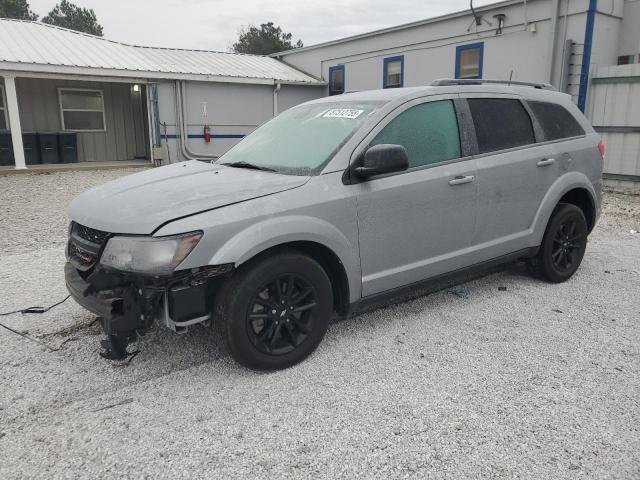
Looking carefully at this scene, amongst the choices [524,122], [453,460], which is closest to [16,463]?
[453,460]

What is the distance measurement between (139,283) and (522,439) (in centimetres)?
217

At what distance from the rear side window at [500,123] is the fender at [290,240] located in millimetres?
1597

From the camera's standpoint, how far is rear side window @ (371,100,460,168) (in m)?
3.78

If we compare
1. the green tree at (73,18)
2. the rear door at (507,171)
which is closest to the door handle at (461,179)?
the rear door at (507,171)

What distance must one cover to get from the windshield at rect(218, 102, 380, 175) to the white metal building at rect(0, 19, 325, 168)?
11844mm

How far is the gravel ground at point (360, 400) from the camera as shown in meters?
2.47

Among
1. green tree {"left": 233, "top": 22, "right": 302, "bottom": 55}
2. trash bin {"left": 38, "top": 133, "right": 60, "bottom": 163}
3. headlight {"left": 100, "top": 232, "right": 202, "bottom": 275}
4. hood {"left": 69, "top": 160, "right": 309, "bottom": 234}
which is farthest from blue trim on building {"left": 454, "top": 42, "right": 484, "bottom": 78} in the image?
green tree {"left": 233, "top": 22, "right": 302, "bottom": 55}

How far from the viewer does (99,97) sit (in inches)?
692

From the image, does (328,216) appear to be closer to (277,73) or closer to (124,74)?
(124,74)

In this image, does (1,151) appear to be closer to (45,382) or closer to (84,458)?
(45,382)

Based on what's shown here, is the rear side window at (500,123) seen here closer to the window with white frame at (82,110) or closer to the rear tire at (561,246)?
the rear tire at (561,246)

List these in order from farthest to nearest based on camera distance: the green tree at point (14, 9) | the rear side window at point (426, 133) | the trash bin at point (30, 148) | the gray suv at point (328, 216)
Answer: the green tree at point (14, 9)
the trash bin at point (30, 148)
the rear side window at point (426, 133)
the gray suv at point (328, 216)

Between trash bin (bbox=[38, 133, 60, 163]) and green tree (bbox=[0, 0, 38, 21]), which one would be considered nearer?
trash bin (bbox=[38, 133, 60, 163])

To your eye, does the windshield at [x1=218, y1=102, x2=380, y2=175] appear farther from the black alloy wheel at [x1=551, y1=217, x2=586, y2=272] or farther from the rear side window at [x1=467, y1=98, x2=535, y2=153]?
the black alloy wheel at [x1=551, y1=217, x2=586, y2=272]
